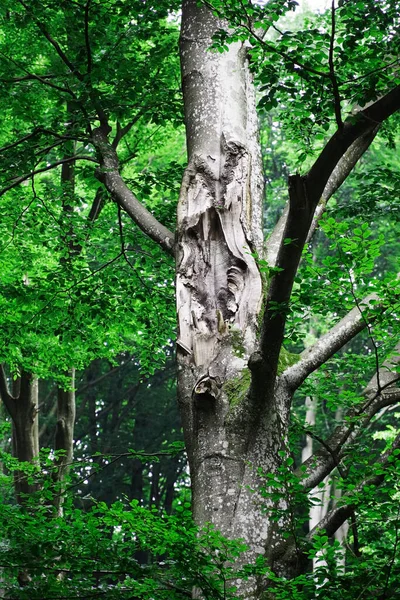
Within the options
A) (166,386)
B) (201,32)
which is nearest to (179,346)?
(201,32)

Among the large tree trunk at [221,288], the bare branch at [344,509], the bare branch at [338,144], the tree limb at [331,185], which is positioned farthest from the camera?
the tree limb at [331,185]

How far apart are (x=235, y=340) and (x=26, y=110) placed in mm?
3694

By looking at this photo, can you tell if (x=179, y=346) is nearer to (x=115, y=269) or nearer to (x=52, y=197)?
(x=115, y=269)

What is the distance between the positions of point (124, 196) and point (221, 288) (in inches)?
60.9

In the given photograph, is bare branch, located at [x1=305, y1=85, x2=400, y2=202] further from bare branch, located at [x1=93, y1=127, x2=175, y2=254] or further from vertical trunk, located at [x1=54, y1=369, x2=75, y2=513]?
vertical trunk, located at [x1=54, y1=369, x2=75, y2=513]

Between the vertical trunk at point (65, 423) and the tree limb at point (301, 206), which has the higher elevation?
the vertical trunk at point (65, 423)

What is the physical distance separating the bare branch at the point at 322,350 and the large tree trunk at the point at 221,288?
267 mm

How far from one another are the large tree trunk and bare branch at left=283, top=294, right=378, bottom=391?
267 mm

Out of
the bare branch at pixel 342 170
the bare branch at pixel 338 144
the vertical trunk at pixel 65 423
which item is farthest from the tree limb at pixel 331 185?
the vertical trunk at pixel 65 423

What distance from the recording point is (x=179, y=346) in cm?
411

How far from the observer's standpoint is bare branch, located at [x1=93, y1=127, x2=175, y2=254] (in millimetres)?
5016

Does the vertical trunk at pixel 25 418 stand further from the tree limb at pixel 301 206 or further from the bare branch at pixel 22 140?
the tree limb at pixel 301 206

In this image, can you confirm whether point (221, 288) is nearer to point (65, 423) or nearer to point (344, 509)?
point (344, 509)

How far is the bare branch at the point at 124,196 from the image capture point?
16.5 feet
